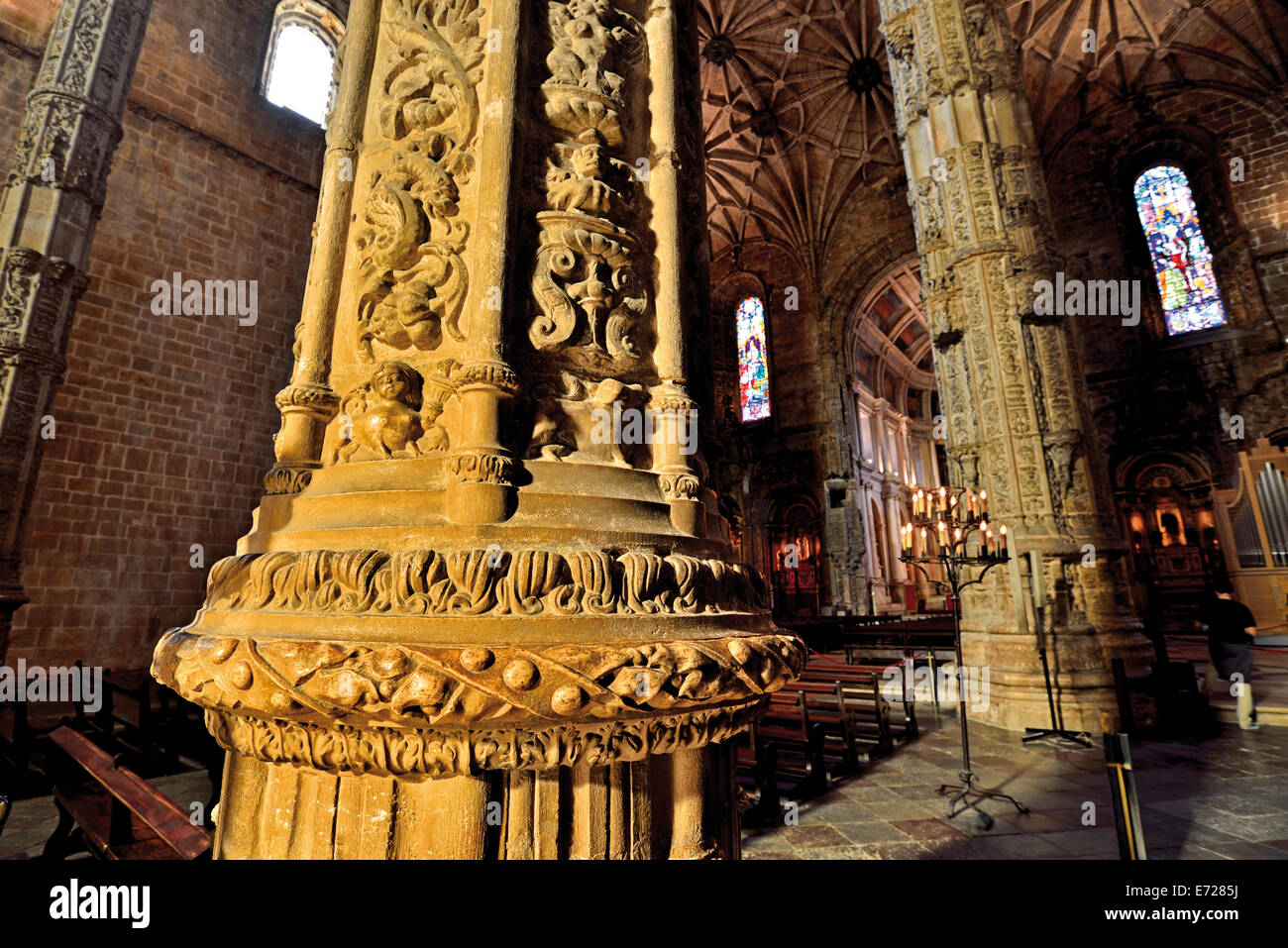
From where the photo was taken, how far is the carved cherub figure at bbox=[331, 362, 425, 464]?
1.30 m

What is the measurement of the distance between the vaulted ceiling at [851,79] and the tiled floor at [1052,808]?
15.0 metres

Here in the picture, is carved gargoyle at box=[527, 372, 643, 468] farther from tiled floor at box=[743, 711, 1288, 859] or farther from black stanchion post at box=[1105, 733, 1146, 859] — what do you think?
tiled floor at box=[743, 711, 1288, 859]

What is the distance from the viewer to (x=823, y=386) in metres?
20.2

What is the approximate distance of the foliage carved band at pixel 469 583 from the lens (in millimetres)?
1046

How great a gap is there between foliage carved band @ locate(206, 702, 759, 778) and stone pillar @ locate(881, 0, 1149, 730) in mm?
6037

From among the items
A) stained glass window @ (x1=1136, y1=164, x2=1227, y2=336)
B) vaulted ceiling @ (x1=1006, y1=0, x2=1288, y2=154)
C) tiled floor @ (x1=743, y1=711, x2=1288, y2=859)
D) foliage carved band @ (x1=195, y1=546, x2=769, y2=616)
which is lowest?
tiled floor @ (x1=743, y1=711, x2=1288, y2=859)

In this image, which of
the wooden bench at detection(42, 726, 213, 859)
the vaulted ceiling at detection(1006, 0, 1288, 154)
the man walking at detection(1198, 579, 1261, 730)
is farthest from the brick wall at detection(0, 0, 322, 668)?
the vaulted ceiling at detection(1006, 0, 1288, 154)

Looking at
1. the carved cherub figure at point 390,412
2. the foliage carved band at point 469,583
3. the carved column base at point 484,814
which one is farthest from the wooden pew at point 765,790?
the carved cherub figure at point 390,412

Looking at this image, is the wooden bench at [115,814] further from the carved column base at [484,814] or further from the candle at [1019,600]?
the candle at [1019,600]

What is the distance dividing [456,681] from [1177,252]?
20.5 metres

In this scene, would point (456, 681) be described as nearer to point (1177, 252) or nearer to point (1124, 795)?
point (1124, 795)

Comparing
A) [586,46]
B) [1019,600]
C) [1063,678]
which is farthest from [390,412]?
[1063,678]

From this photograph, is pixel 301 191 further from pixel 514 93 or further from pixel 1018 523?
pixel 1018 523

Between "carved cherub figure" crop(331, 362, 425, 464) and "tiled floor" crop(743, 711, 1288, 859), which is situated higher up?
"carved cherub figure" crop(331, 362, 425, 464)
